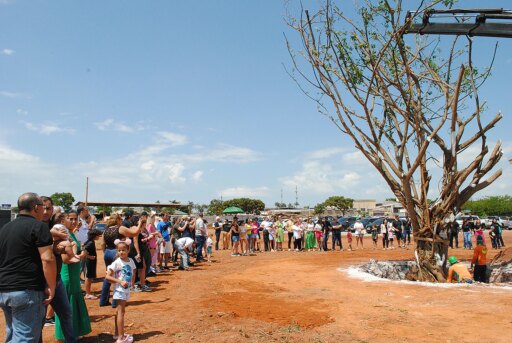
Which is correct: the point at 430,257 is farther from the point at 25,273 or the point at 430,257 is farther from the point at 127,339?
the point at 25,273

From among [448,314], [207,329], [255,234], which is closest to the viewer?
[207,329]

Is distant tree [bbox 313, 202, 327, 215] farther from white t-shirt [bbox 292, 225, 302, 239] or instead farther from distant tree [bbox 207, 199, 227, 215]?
white t-shirt [bbox 292, 225, 302, 239]

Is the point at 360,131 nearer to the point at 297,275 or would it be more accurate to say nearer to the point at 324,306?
the point at 297,275

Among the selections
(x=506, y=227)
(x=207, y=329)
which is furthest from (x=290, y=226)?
(x=506, y=227)

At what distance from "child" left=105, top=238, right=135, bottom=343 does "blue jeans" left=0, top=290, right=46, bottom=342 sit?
1.68 meters

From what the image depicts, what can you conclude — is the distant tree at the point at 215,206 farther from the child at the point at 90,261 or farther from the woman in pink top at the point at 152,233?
the child at the point at 90,261

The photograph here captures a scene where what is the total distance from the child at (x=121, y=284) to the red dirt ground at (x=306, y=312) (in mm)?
425

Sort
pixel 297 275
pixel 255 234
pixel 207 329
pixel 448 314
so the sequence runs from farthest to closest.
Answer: pixel 255 234, pixel 297 275, pixel 448 314, pixel 207 329

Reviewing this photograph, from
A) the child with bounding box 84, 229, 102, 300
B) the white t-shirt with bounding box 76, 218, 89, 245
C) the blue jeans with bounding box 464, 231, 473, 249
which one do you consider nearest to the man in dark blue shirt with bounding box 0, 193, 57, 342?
the child with bounding box 84, 229, 102, 300

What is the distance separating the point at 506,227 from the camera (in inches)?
1747

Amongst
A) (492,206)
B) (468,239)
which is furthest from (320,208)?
(468,239)

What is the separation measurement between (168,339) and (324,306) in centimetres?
331

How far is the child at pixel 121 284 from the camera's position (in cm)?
557

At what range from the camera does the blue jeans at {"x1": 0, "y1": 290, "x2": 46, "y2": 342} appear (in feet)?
12.5
